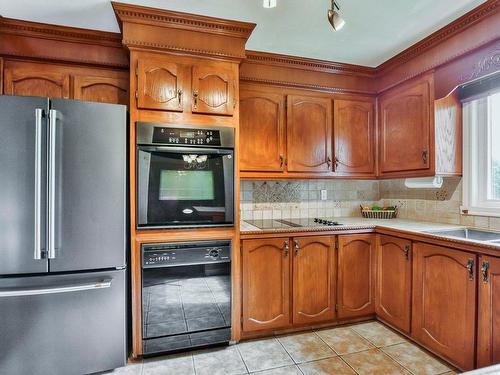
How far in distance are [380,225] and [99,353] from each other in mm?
2313

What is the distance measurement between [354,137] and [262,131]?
0.97m

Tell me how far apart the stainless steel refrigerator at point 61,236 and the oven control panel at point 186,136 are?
0.24 meters

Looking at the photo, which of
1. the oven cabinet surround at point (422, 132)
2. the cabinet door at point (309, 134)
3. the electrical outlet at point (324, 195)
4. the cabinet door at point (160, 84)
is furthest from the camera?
the electrical outlet at point (324, 195)

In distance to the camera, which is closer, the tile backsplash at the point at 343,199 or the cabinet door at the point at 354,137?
the tile backsplash at the point at 343,199

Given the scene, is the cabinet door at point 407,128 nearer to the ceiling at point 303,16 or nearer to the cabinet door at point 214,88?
the ceiling at point 303,16

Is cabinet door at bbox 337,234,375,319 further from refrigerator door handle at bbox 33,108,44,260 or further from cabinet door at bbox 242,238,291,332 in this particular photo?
refrigerator door handle at bbox 33,108,44,260

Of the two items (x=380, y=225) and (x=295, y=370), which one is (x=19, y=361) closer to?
(x=295, y=370)

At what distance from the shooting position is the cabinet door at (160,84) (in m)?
1.96

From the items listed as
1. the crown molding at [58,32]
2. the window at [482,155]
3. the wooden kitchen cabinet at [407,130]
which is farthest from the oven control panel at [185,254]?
the window at [482,155]

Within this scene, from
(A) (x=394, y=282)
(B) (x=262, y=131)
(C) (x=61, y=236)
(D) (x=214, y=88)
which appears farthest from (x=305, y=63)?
(C) (x=61, y=236)

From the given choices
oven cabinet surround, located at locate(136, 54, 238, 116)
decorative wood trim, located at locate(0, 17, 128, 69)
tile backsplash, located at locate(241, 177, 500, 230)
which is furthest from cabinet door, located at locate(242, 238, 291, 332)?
decorative wood trim, located at locate(0, 17, 128, 69)

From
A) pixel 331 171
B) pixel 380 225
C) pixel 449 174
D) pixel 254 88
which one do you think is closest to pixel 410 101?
pixel 449 174

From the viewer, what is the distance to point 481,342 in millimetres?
1646

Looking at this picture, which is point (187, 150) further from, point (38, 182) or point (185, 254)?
point (38, 182)
